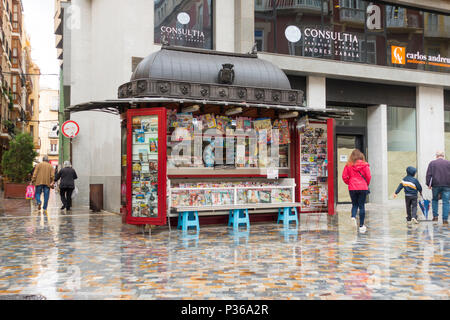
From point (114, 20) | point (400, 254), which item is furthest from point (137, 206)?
point (114, 20)

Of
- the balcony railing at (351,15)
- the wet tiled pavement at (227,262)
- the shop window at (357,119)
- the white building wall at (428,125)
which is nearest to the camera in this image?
the wet tiled pavement at (227,262)

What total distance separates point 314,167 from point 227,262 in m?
7.15

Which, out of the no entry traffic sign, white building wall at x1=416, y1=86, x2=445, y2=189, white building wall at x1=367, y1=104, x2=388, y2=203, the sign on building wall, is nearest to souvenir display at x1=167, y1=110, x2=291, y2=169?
the sign on building wall

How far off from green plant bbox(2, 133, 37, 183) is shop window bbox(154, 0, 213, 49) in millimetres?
13031

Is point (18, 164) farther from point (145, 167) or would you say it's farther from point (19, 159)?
point (145, 167)

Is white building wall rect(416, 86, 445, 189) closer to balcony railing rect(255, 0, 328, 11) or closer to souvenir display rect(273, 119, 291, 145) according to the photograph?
balcony railing rect(255, 0, 328, 11)

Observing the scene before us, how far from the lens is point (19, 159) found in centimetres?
2562

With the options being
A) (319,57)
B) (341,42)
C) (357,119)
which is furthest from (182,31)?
(357,119)

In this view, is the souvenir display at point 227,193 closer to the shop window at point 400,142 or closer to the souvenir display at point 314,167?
the souvenir display at point 314,167

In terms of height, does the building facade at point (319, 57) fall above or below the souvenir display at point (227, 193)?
above

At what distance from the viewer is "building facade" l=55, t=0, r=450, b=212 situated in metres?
16.4

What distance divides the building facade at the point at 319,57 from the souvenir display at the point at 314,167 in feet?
13.1

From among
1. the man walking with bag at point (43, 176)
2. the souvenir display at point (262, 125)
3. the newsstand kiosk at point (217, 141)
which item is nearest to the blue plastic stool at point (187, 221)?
the newsstand kiosk at point (217, 141)

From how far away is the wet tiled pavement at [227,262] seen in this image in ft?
18.7
